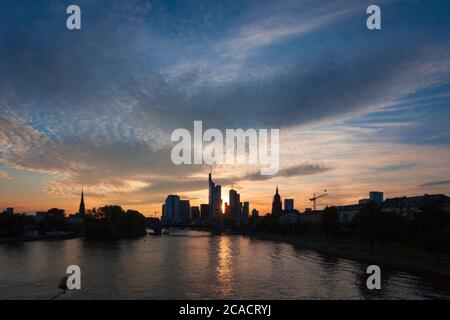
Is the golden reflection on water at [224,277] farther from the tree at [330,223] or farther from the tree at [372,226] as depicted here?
the tree at [330,223]

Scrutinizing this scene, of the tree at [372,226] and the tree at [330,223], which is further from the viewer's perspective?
the tree at [330,223]

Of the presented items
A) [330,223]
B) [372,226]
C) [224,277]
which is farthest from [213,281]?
[330,223]

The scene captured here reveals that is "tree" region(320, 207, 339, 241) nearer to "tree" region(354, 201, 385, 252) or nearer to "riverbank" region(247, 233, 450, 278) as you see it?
"riverbank" region(247, 233, 450, 278)

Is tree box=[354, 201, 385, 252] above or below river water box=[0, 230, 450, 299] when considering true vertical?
above

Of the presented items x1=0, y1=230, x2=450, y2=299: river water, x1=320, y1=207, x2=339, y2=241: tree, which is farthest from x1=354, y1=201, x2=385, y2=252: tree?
x1=320, y1=207, x2=339, y2=241: tree

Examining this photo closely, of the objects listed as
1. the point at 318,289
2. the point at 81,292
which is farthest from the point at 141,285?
the point at 318,289

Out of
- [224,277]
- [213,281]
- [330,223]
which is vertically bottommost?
[224,277]

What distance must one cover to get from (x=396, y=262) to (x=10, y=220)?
15745 cm

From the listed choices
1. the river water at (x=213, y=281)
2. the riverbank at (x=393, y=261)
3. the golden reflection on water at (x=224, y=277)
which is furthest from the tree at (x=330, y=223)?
the golden reflection on water at (x=224, y=277)

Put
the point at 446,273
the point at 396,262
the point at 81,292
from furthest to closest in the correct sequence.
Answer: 1. the point at 396,262
2. the point at 446,273
3. the point at 81,292

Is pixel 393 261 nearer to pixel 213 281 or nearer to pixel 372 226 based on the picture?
pixel 372 226
